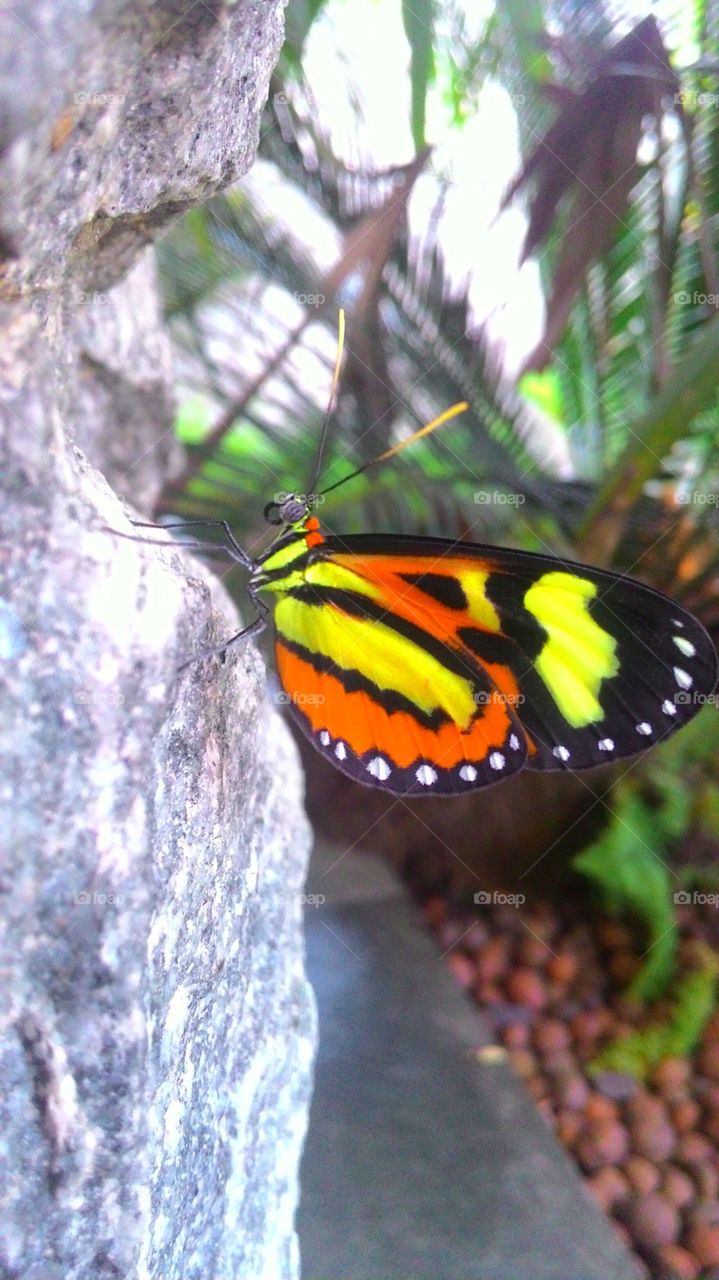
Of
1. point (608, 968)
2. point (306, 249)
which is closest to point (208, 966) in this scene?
point (608, 968)

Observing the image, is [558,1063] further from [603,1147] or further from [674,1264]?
[674,1264]

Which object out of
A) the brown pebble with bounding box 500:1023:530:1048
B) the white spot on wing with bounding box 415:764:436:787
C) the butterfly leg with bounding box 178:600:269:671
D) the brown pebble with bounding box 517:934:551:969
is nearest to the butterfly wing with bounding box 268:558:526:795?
the white spot on wing with bounding box 415:764:436:787

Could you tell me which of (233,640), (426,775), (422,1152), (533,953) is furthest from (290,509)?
(533,953)

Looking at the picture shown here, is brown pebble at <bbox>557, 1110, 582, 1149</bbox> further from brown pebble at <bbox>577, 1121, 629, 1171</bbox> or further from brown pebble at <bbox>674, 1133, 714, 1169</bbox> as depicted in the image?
brown pebble at <bbox>674, 1133, 714, 1169</bbox>

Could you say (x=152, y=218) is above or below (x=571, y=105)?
above

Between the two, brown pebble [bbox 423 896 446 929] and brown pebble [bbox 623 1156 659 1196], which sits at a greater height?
brown pebble [bbox 423 896 446 929]

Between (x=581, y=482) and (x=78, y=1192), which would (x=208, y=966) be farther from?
(x=581, y=482)
